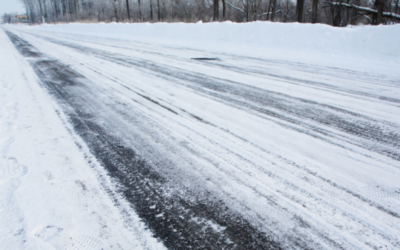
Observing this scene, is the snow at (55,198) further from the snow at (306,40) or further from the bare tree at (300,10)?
the bare tree at (300,10)

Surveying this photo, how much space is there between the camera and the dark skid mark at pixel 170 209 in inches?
50.8

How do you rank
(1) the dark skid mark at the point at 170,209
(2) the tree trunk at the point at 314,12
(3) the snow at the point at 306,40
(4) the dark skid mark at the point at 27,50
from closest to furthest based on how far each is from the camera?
(1) the dark skid mark at the point at 170,209 → (3) the snow at the point at 306,40 → (4) the dark skid mark at the point at 27,50 → (2) the tree trunk at the point at 314,12

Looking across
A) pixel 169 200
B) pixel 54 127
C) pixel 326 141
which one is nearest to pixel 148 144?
pixel 169 200

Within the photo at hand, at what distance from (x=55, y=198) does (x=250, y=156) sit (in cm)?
148

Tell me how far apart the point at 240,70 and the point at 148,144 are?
3.93 meters

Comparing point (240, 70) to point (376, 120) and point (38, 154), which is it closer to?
point (376, 120)

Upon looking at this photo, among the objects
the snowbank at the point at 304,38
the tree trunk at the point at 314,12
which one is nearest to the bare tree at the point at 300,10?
the tree trunk at the point at 314,12

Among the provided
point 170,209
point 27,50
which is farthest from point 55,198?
point 27,50

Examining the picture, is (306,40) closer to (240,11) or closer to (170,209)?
(170,209)

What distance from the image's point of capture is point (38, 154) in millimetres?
2141

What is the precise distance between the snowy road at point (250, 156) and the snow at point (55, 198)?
0.13 meters

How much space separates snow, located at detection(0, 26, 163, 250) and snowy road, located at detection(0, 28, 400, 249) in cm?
13

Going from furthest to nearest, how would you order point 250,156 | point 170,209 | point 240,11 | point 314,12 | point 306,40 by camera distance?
point 240,11
point 314,12
point 306,40
point 250,156
point 170,209

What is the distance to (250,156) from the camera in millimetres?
2115
